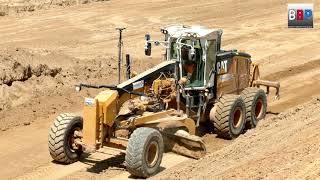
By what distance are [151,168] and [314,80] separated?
1046 cm

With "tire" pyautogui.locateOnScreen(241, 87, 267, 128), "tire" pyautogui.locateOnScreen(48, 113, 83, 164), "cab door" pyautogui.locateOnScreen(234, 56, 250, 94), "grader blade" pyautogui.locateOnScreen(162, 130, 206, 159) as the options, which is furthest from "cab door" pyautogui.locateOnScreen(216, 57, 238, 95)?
"tire" pyautogui.locateOnScreen(48, 113, 83, 164)

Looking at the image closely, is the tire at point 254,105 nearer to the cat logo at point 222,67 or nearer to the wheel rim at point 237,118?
the wheel rim at point 237,118

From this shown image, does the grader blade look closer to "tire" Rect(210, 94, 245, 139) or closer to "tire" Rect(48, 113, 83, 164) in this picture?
"tire" Rect(210, 94, 245, 139)

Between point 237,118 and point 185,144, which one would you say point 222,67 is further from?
point 185,144

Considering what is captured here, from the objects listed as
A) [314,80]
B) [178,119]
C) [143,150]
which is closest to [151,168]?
[143,150]

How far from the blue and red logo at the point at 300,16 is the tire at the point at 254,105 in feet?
55.2

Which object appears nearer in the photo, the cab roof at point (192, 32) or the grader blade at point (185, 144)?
the grader blade at point (185, 144)

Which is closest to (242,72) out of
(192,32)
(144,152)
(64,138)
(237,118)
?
(237,118)

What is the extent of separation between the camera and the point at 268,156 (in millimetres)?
9352

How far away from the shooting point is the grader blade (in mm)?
10859

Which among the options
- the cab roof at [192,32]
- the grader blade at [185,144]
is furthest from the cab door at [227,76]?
the grader blade at [185,144]

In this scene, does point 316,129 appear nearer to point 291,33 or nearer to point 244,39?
point 244,39

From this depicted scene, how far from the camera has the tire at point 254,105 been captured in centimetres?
1273

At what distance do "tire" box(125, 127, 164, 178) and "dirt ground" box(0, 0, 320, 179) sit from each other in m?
0.30
